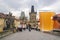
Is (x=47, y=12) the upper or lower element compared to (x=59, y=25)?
upper

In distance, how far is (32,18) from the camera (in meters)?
191

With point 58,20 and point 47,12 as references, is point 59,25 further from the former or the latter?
point 47,12

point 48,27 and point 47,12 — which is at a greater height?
point 47,12

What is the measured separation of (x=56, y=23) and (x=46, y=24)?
8.19ft

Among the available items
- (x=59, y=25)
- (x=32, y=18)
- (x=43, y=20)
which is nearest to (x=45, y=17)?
(x=43, y=20)

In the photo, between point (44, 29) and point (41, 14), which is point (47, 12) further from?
point (44, 29)

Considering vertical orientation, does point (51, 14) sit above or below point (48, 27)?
above

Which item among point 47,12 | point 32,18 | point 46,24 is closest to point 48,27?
point 46,24

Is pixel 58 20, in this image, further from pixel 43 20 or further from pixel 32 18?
pixel 32 18

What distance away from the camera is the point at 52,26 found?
47656 mm

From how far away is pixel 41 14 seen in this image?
154 feet

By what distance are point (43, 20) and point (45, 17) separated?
3.61ft

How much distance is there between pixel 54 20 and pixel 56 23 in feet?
4.72

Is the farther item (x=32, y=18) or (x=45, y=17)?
(x=32, y=18)
